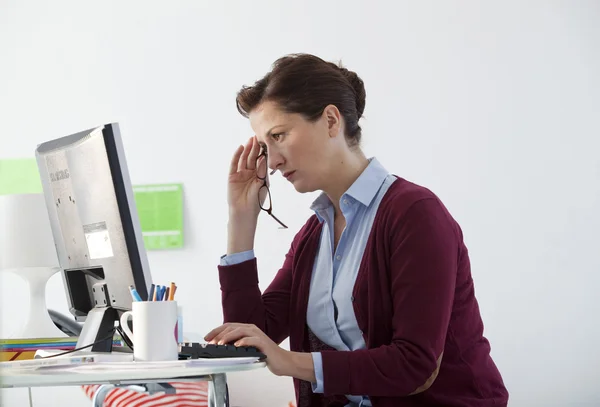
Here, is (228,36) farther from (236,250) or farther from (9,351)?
(9,351)

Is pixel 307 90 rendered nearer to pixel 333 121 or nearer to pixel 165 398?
pixel 333 121

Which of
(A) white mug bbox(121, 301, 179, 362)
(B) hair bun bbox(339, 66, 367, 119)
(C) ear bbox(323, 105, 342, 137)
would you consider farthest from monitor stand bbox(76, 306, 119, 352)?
(B) hair bun bbox(339, 66, 367, 119)

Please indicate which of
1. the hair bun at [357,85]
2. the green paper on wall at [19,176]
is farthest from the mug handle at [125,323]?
the green paper on wall at [19,176]

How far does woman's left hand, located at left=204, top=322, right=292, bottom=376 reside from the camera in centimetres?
105

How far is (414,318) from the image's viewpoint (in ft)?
3.89

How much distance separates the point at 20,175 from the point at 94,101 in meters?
0.40

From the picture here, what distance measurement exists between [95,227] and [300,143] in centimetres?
42

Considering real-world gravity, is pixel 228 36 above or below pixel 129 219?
above

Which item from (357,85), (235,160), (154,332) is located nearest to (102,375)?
(154,332)

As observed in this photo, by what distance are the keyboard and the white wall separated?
1.73m

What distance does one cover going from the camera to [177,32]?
9.23 ft

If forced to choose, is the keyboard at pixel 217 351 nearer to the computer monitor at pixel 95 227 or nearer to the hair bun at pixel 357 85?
the computer monitor at pixel 95 227

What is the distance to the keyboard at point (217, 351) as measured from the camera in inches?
39.4

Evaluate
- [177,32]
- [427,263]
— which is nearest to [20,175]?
[177,32]
